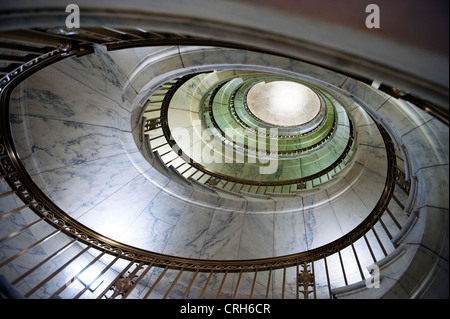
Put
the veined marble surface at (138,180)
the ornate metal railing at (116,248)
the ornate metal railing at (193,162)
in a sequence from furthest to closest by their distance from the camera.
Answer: the ornate metal railing at (193,162) < the veined marble surface at (138,180) < the ornate metal railing at (116,248)

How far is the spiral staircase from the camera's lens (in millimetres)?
1911

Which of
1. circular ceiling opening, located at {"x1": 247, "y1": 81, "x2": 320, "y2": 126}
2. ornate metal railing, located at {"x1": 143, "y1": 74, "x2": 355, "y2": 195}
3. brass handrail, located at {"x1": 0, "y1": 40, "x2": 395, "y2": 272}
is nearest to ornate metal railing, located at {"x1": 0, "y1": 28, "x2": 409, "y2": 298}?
brass handrail, located at {"x1": 0, "y1": 40, "x2": 395, "y2": 272}

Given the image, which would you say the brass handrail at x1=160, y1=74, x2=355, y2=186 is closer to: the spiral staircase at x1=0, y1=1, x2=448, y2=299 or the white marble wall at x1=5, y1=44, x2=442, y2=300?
the spiral staircase at x1=0, y1=1, x2=448, y2=299

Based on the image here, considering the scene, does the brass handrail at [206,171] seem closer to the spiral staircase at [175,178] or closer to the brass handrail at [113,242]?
the spiral staircase at [175,178]

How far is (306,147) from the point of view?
31.9 feet

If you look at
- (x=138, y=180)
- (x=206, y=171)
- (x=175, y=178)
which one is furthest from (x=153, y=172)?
(x=206, y=171)

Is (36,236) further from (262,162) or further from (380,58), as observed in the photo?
(262,162)

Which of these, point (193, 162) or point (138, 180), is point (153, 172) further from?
point (193, 162)

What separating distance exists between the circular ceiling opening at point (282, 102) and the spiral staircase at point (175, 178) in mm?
4289

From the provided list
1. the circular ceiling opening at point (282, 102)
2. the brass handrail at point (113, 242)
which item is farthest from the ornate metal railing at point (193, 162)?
the circular ceiling opening at point (282, 102)

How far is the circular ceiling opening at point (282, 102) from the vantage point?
11.2 metres

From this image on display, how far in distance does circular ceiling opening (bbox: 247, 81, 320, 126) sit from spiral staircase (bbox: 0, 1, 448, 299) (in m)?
4.29

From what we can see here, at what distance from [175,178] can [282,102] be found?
313 inches

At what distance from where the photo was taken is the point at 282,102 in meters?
11.7
